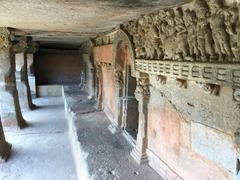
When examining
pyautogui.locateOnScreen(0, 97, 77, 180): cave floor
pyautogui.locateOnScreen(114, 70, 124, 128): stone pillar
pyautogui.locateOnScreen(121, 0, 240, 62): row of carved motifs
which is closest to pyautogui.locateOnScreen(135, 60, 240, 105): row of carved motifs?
pyautogui.locateOnScreen(121, 0, 240, 62): row of carved motifs

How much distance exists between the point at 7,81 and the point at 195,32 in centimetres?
672

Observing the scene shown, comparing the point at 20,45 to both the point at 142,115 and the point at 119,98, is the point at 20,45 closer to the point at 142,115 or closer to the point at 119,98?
the point at 119,98

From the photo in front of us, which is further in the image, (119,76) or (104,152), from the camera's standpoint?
(119,76)

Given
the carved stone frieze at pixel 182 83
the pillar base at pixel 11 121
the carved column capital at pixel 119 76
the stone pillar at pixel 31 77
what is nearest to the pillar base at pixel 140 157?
the carved stone frieze at pixel 182 83

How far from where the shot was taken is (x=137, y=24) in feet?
15.6

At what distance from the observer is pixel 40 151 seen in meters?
7.03

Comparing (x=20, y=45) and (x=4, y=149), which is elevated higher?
(x=20, y=45)

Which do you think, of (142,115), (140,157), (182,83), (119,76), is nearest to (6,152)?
(119,76)

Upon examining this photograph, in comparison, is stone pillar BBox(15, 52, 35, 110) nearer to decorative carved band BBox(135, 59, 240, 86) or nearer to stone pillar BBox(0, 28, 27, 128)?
stone pillar BBox(0, 28, 27, 128)

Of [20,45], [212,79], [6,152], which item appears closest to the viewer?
[212,79]

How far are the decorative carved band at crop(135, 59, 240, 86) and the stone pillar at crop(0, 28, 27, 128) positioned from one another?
5.21 meters

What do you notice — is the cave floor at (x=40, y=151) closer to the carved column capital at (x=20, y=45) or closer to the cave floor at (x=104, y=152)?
the cave floor at (x=104, y=152)

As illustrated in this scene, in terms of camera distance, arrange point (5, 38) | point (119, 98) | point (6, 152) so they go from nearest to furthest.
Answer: point (119, 98) < point (6, 152) < point (5, 38)

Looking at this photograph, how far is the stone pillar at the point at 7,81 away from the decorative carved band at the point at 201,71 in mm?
5208
